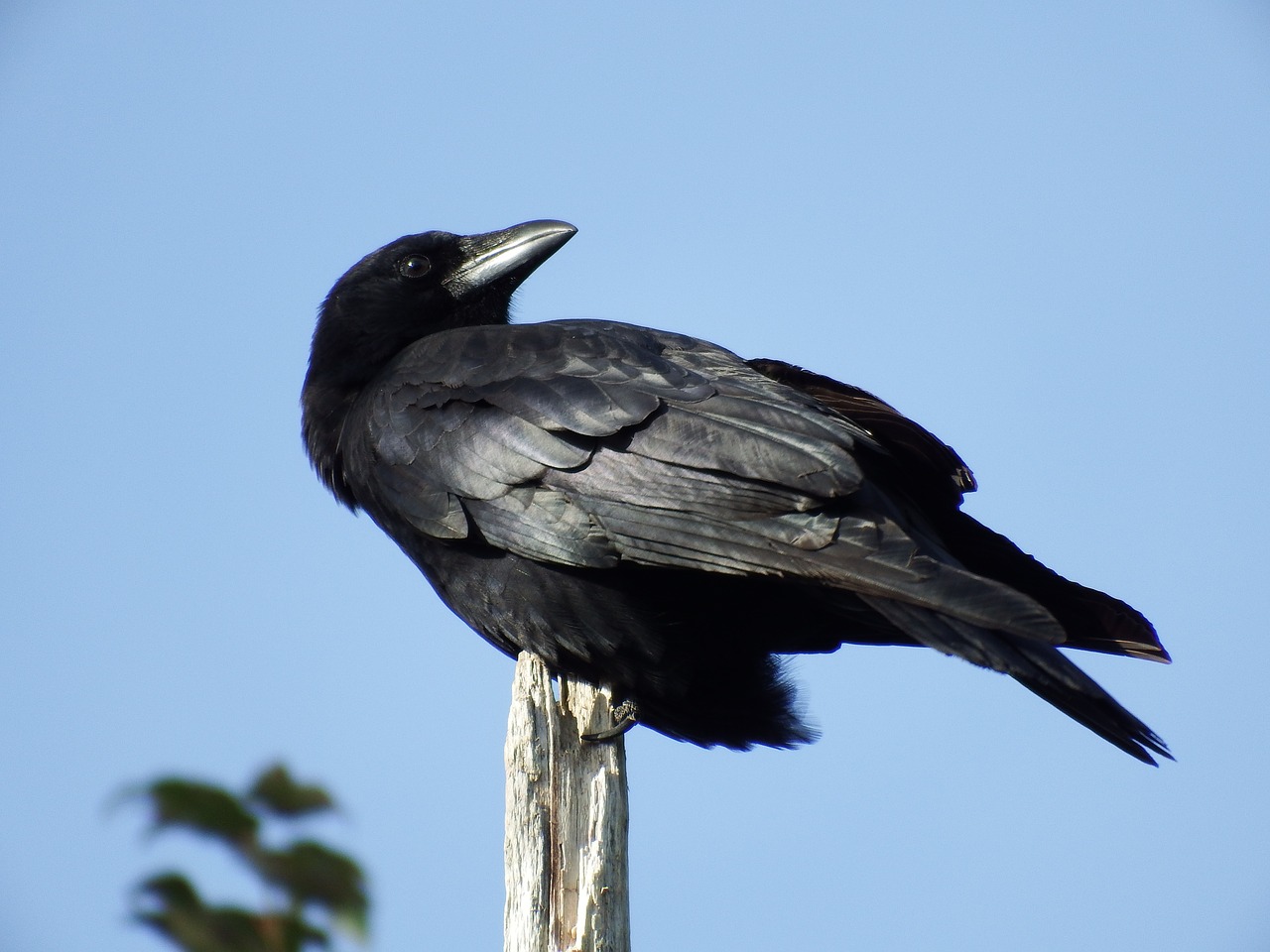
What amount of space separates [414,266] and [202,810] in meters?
5.19

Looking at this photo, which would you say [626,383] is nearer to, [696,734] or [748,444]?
[748,444]

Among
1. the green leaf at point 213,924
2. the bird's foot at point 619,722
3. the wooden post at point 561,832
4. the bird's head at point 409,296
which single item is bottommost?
the green leaf at point 213,924

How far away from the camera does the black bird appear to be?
172 inches

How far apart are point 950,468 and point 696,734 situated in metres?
1.55

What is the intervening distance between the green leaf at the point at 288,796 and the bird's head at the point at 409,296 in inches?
178

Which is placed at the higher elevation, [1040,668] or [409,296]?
[409,296]

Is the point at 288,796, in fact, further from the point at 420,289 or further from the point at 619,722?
the point at 420,289

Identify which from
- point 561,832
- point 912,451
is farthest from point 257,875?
point 912,451

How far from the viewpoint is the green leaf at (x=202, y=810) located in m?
1.93

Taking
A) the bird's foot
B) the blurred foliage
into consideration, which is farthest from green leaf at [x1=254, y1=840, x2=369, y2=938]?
the bird's foot

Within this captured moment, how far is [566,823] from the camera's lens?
458cm

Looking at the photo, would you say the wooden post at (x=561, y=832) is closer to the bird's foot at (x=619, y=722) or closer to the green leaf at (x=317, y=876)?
Answer: the bird's foot at (x=619, y=722)

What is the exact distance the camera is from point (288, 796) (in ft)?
6.65

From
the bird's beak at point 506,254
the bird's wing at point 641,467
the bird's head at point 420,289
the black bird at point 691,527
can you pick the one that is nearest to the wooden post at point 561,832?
the black bird at point 691,527
